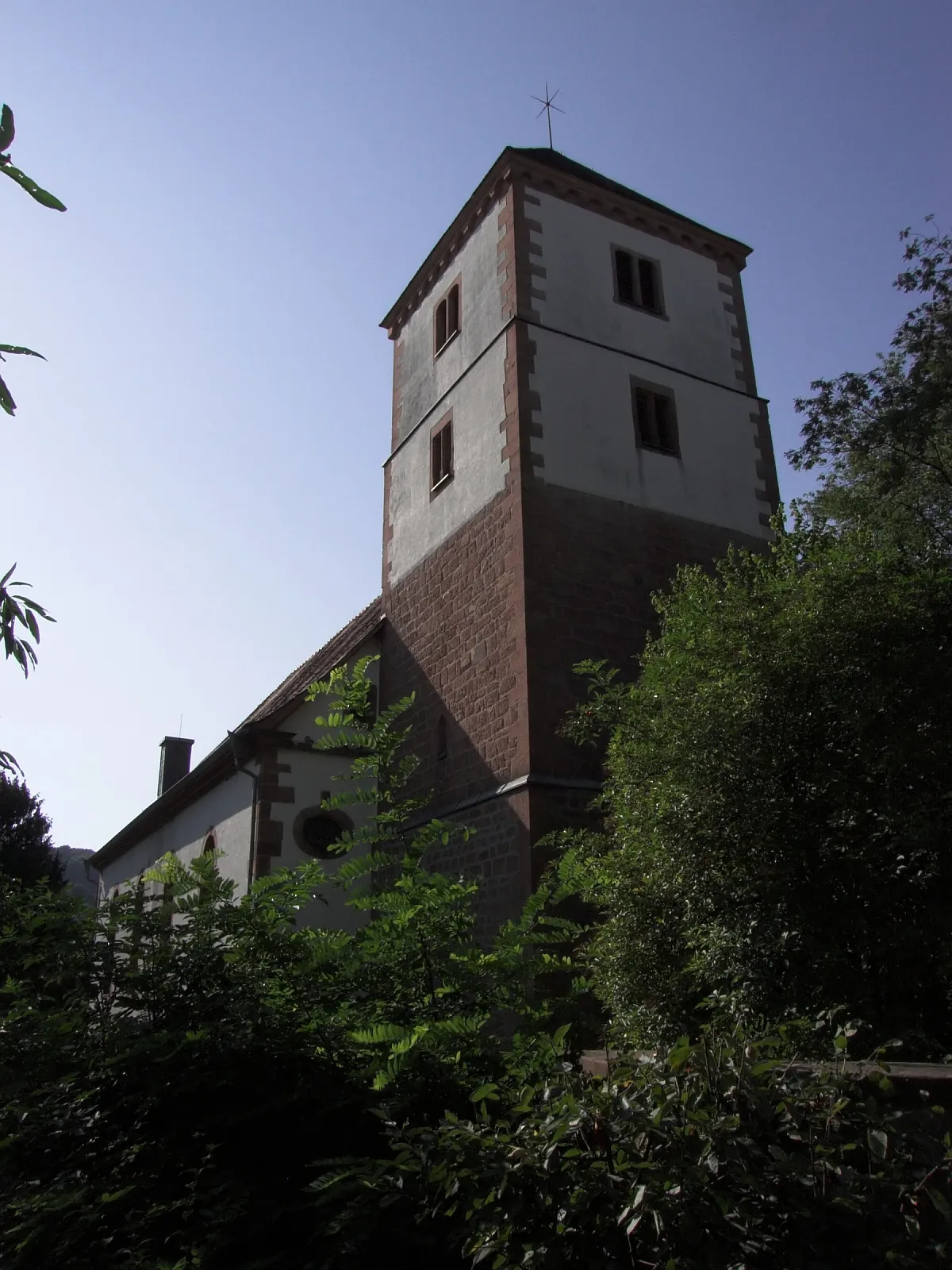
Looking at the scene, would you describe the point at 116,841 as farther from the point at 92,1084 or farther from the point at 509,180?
the point at 92,1084

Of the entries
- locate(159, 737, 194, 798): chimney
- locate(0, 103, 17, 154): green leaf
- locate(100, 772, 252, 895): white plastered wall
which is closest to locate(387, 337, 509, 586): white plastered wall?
locate(100, 772, 252, 895): white plastered wall

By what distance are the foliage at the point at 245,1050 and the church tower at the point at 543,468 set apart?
274 inches

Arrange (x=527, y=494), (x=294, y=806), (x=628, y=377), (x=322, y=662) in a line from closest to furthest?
(x=527, y=494), (x=294, y=806), (x=628, y=377), (x=322, y=662)

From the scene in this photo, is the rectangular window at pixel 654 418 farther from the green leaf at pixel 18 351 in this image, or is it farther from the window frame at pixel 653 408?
the green leaf at pixel 18 351

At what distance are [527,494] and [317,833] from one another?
5.83 metres

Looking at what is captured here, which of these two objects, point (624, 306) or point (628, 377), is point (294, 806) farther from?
point (624, 306)

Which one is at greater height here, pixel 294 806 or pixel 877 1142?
pixel 294 806

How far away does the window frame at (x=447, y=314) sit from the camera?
16.3m

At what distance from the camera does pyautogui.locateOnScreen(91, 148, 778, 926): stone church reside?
12.5 m

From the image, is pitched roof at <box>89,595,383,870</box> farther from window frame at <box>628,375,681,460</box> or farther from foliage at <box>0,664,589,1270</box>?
foliage at <box>0,664,589,1270</box>

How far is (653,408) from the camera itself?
49.8 ft

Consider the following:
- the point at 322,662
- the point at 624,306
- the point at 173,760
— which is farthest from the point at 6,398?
the point at 173,760

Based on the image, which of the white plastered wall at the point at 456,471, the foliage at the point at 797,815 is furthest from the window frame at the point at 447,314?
the foliage at the point at 797,815

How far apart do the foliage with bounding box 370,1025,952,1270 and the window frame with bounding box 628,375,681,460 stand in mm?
12454
